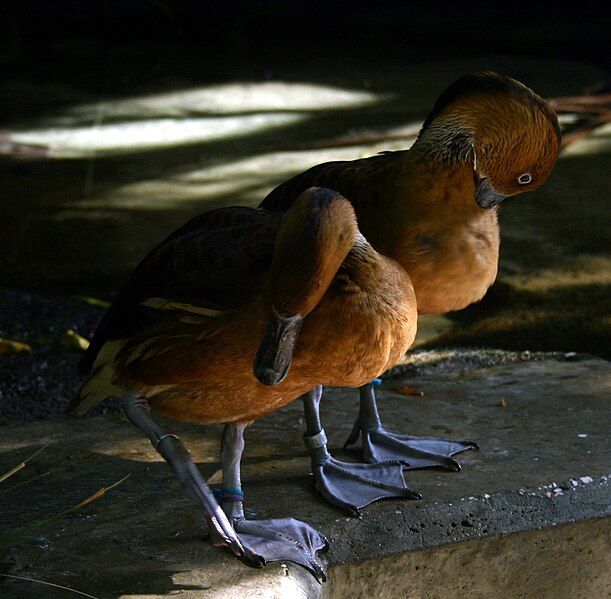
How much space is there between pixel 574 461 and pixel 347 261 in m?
1.18

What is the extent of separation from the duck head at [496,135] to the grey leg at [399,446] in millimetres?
799

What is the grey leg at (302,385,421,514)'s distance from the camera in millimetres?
3271

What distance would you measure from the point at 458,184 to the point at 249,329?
0.90 m

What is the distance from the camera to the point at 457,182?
330 cm

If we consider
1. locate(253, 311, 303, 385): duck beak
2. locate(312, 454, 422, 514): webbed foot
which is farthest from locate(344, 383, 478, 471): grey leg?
locate(253, 311, 303, 385): duck beak

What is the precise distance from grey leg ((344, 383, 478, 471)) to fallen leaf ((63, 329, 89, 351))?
60.5 inches

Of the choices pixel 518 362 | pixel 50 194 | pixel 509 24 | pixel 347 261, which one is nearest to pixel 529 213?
pixel 518 362

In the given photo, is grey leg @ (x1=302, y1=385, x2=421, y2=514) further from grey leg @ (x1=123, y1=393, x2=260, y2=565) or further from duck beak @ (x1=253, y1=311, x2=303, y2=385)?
duck beak @ (x1=253, y1=311, x2=303, y2=385)

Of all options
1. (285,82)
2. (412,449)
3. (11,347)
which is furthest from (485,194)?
(285,82)

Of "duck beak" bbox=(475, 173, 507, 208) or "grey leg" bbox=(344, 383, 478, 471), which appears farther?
"grey leg" bbox=(344, 383, 478, 471)

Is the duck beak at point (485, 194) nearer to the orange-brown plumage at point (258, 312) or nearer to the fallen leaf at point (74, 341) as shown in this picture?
the orange-brown plumage at point (258, 312)

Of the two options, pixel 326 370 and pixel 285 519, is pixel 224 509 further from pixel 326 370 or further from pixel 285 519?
pixel 326 370

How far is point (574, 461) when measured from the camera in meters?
3.48

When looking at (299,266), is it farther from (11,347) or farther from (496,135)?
(11,347)
